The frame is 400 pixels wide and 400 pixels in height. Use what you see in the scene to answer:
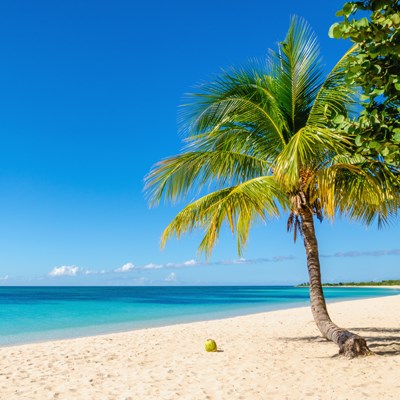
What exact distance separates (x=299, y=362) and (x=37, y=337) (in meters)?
11.3

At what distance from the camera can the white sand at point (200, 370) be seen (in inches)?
216

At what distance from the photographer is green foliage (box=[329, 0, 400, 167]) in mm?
2945

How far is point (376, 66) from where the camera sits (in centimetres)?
313

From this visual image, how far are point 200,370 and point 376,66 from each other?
537cm

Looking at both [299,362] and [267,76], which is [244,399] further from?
[267,76]

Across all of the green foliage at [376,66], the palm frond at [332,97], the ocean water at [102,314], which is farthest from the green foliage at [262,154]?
the ocean water at [102,314]

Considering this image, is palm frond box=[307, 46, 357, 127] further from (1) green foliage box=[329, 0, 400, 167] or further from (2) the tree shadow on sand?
(1) green foliage box=[329, 0, 400, 167]

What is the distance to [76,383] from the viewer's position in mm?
6105

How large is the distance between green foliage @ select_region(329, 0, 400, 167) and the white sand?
3.26m

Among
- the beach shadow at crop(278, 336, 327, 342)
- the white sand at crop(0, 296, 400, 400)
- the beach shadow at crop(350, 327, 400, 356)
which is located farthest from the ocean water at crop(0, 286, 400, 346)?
the beach shadow at crop(350, 327, 400, 356)

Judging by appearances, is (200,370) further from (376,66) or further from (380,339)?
(376,66)

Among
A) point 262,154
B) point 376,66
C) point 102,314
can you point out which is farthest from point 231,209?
point 102,314

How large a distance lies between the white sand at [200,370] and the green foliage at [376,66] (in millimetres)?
3256

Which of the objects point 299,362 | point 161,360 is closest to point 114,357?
point 161,360
